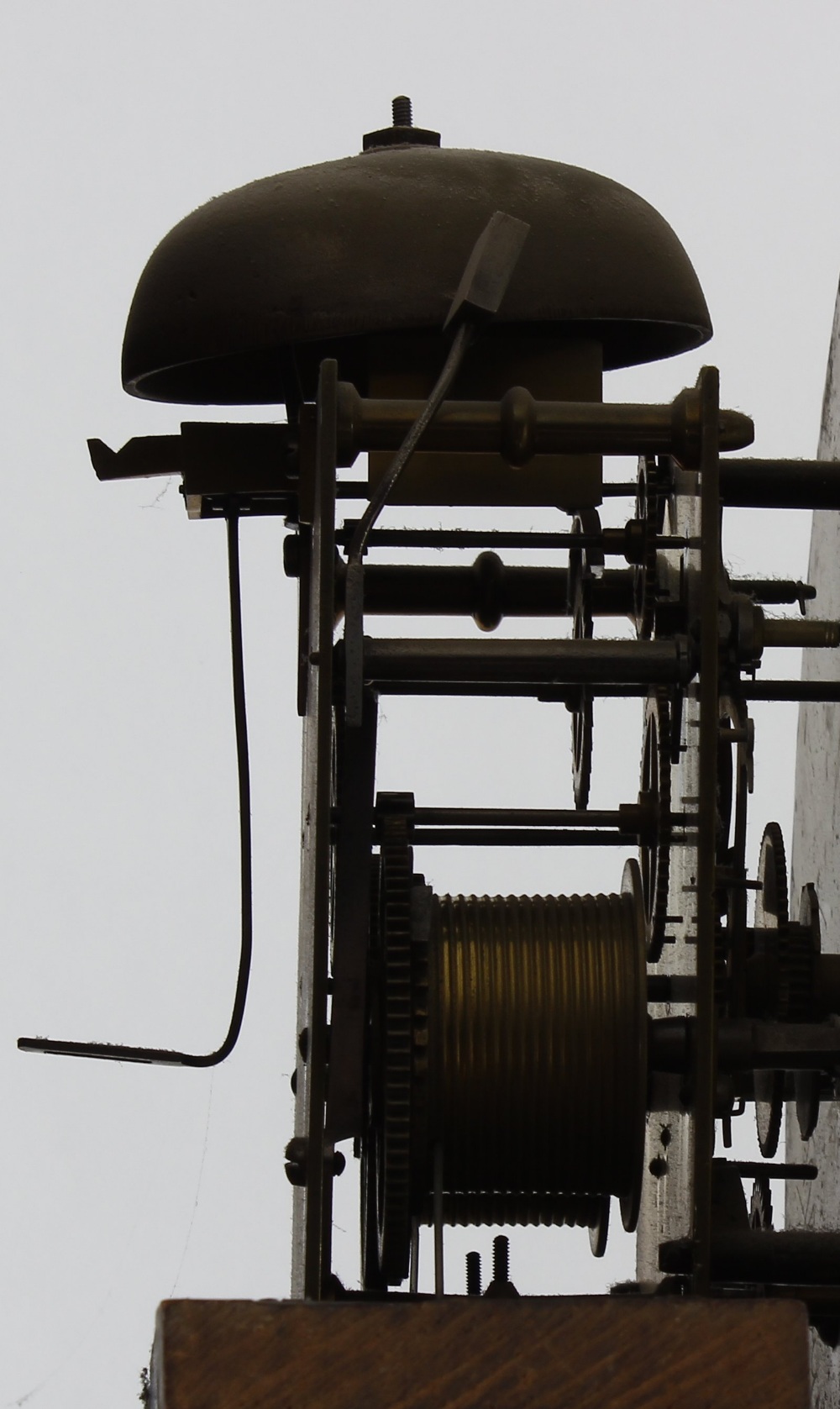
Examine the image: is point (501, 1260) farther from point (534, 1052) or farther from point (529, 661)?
point (529, 661)

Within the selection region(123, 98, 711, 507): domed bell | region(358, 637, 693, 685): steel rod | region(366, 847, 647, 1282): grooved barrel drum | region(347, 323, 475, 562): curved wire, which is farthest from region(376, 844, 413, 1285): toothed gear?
region(123, 98, 711, 507): domed bell

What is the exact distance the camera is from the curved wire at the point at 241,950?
2.73 meters

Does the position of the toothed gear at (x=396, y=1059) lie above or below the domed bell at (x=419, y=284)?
below

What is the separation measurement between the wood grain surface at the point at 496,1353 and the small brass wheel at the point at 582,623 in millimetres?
1273

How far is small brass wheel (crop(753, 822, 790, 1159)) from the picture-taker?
263cm

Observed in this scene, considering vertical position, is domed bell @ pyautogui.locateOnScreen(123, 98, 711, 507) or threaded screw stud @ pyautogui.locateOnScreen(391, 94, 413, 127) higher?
threaded screw stud @ pyautogui.locateOnScreen(391, 94, 413, 127)

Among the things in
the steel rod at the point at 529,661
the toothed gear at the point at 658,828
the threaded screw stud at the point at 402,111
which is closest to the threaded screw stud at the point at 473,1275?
the toothed gear at the point at 658,828

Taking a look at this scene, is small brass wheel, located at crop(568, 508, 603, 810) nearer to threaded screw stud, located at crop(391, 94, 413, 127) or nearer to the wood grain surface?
threaded screw stud, located at crop(391, 94, 413, 127)

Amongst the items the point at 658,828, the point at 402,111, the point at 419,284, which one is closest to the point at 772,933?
the point at 658,828

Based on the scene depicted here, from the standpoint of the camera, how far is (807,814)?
3756 millimetres

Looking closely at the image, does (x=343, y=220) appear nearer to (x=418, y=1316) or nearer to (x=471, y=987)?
(x=471, y=987)

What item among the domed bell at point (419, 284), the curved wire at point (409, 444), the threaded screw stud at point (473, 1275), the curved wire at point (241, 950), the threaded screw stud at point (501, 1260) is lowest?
the threaded screw stud at point (473, 1275)

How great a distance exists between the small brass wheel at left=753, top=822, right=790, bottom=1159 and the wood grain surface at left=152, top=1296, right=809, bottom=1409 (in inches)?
36.5

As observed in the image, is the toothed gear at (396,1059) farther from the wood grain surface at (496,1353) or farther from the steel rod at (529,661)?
the wood grain surface at (496,1353)
